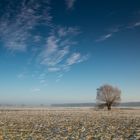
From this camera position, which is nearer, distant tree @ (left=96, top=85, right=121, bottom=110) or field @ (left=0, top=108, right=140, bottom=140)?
field @ (left=0, top=108, right=140, bottom=140)

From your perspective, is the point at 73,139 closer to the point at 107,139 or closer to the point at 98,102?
the point at 107,139

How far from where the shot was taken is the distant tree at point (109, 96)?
95.6 m

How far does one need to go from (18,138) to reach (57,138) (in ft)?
8.66

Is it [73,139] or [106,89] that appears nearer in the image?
[73,139]

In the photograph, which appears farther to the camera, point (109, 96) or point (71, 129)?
point (109, 96)

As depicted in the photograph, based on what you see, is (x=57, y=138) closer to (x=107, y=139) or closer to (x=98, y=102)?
(x=107, y=139)

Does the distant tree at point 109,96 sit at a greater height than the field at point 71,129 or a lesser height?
greater

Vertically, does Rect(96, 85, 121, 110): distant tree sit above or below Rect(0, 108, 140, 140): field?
above

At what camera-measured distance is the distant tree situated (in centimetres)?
9556

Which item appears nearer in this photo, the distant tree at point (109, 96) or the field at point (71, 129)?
the field at point (71, 129)

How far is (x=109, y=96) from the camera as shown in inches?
3757

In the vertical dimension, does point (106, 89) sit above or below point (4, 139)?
above

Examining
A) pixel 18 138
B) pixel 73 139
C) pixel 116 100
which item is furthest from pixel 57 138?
pixel 116 100

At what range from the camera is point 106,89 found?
319ft
